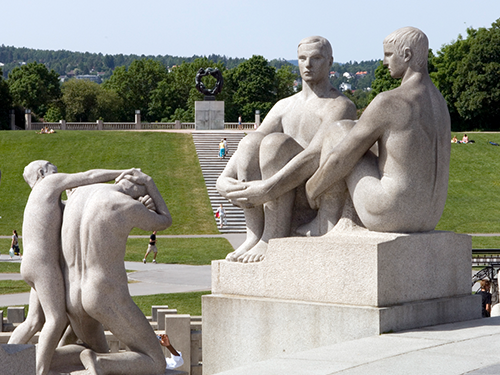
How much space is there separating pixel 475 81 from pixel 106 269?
59.4 m

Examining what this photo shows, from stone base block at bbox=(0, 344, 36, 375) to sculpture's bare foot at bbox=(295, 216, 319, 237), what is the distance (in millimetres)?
3484

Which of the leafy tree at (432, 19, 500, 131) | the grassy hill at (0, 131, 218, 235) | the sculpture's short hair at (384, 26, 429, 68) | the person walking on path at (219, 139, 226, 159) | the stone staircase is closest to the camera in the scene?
the sculpture's short hair at (384, 26, 429, 68)

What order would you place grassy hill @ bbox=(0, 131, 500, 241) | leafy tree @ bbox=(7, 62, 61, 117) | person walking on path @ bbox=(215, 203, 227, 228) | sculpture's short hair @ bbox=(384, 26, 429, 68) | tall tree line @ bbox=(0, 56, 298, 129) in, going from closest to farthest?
sculpture's short hair @ bbox=(384, 26, 429, 68), person walking on path @ bbox=(215, 203, 227, 228), grassy hill @ bbox=(0, 131, 500, 241), leafy tree @ bbox=(7, 62, 61, 117), tall tree line @ bbox=(0, 56, 298, 129)

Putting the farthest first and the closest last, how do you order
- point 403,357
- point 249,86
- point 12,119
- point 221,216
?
point 249,86, point 12,119, point 221,216, point 403,357

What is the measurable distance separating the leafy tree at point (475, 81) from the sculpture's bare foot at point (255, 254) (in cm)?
5681

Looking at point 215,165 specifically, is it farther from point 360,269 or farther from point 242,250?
point 360,269

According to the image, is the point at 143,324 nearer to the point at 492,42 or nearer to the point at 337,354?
the point at 337,354

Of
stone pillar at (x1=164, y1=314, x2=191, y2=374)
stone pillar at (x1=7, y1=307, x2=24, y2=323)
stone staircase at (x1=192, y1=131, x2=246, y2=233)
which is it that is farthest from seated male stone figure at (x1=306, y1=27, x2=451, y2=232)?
stone staircase at (x1=192, y1=131, x2=246, y2=233)

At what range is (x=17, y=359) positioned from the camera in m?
4.27

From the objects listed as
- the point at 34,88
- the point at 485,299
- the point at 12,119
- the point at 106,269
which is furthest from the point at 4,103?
the point at 106,269

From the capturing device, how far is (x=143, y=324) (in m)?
6.43

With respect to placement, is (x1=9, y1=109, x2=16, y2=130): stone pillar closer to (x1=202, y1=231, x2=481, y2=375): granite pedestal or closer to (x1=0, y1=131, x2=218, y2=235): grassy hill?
(x1=0, y1=131, x2=218, y2=235): grassy hill

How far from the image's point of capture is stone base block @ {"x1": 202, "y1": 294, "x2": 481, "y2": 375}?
6696 millimetres

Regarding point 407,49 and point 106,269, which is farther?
point 407,49
